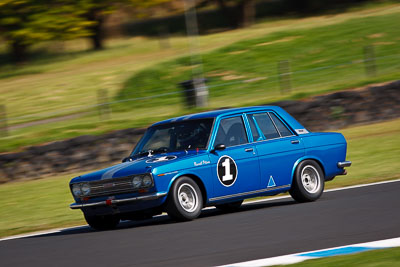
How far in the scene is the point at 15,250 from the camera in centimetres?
837

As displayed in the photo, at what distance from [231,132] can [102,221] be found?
2.15 m

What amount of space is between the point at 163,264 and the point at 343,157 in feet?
17.7

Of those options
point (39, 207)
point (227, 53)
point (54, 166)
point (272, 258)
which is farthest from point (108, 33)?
point (272, 258)

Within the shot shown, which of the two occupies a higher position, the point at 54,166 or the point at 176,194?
the point at 176,194

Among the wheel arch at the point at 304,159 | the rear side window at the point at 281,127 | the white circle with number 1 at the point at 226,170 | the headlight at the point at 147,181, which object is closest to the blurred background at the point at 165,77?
the wheel arch at the point at 304,159

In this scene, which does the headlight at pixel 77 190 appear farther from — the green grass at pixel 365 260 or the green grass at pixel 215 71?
the green grass at pixel 215 71

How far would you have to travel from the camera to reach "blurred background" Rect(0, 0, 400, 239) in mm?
18406

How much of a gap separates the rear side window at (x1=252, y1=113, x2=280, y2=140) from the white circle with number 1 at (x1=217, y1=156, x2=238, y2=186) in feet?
3.13

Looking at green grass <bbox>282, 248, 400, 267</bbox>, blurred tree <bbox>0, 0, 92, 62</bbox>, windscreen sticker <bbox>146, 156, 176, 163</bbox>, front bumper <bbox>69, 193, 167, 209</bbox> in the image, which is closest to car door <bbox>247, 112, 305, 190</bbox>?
windscreen sticker <bbox>146, 156, 176, 163</bbox>

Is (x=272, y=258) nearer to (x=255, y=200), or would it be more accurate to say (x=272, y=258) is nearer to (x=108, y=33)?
(x=255, y=200)

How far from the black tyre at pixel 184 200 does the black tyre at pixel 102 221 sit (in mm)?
1078

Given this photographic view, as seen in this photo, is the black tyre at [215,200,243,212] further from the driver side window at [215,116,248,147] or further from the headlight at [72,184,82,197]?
the headlight at [72,184,82,197]

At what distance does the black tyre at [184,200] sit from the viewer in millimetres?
9117

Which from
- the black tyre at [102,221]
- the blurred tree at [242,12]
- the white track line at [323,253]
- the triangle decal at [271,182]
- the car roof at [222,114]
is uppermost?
the blurred tree at [242,12]
